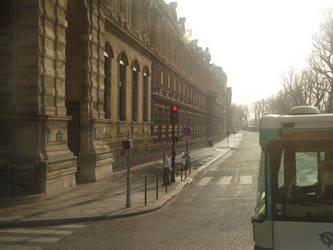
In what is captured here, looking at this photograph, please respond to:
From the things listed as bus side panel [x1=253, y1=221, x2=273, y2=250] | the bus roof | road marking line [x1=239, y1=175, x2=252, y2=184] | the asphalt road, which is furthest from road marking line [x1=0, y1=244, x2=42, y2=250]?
road marking line [x1=239, y1=175, x2=252, y2=184]

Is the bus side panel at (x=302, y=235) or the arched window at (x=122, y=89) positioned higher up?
the arched window at (x=122, y=89)

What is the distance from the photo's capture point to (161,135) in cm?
3444

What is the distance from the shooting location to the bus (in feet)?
15.0

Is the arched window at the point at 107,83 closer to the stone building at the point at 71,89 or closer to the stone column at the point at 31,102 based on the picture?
the stone building at the point at 71,89

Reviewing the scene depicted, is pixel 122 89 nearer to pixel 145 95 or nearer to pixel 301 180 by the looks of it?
pixel 145 95

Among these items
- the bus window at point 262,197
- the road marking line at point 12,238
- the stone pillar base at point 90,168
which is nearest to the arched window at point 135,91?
the stone pillar base at point 90,168

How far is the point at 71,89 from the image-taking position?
17594mm

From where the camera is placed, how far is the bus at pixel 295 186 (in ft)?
15.0

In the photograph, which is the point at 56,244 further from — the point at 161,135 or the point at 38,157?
the point at 161,135

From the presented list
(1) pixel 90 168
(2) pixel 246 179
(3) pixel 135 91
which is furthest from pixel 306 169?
(3) pixel 135 91

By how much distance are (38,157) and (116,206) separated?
366 centimetres

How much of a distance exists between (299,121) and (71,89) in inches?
568

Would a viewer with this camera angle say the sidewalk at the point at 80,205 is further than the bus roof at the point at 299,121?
Yes

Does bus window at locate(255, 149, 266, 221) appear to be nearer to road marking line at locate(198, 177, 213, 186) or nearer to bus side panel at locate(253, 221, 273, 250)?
bus side panel at locate(253, 221, 273, 250)
